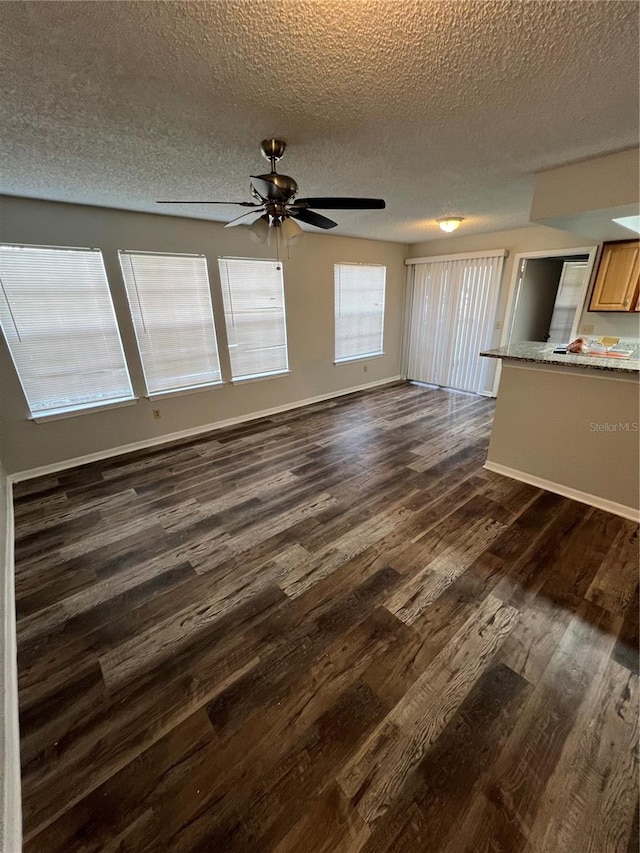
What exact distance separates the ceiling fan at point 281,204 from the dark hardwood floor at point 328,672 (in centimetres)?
204

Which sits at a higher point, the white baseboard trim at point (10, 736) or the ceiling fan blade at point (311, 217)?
the ceiling fan blade at point (311, 217)

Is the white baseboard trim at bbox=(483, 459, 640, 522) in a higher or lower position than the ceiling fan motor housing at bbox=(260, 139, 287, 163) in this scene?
lower

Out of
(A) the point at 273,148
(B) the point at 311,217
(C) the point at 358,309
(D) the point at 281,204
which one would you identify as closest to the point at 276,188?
(D) the point at 281,204

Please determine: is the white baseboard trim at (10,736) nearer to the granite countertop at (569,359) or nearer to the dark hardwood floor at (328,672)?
the dark hardwood floor at (328,672)

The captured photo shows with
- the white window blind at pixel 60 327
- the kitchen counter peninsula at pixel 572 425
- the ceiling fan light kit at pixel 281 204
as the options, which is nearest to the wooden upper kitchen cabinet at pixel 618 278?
the kitchen counter peninsula at pixel 572 425

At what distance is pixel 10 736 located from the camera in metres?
1.24

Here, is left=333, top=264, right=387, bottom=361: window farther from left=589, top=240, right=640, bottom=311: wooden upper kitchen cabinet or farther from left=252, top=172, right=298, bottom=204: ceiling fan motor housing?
left=252, top=172, right=298, bottom=204: ceiling fan motor housing

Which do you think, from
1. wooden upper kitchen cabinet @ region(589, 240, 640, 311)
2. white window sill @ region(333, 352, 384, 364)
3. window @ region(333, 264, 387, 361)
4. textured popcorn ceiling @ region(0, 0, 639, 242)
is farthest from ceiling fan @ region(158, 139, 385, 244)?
wooden upper kitchen cabinet @ region(589, 240, 640, 311)

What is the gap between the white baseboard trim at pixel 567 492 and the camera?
2.46 meters

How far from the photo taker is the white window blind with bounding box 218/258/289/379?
410 centimetres

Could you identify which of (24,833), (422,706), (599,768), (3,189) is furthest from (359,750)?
(3,189)

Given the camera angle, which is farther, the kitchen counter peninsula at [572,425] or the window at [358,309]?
the window at [358,309]

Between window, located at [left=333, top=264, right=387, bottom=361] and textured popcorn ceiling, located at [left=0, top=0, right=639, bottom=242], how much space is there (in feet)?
8.76

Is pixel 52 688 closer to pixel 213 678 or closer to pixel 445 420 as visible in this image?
pixel 213 678
